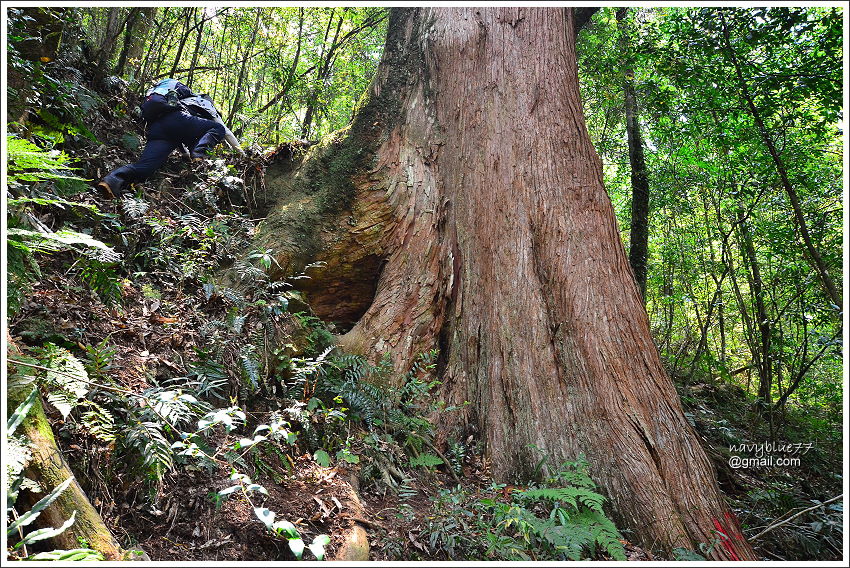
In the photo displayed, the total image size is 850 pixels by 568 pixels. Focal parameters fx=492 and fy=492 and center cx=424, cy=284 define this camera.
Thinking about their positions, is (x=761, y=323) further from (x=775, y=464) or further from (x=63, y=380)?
(x=63, y=380)

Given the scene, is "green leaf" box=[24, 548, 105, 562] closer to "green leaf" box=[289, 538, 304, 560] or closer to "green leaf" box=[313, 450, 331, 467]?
"green leaf" box=[289, 538, 304, 560]

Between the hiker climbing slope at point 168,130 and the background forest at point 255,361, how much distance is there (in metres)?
0.19

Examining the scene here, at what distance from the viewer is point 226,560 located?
2.54 m

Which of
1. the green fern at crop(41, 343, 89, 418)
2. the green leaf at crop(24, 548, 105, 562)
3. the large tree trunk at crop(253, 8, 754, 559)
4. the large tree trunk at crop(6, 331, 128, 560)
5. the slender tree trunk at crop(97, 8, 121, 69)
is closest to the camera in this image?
the green leaf at crop(24, 548, 105, 562)

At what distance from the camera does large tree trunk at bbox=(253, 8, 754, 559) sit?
3.57 m

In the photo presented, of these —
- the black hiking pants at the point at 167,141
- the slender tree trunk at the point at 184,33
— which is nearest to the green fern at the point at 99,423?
the black hiking pants at the point at 167,141

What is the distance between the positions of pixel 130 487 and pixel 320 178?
3.52 meters

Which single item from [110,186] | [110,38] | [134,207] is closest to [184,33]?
[110,38]

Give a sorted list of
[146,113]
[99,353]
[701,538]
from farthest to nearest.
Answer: [146,113], [701,538], [99,353]

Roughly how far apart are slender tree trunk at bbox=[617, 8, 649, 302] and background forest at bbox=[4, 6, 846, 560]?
20 cm

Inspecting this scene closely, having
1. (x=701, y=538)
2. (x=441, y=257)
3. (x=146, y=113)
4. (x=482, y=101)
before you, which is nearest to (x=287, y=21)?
(x=146, y=113)

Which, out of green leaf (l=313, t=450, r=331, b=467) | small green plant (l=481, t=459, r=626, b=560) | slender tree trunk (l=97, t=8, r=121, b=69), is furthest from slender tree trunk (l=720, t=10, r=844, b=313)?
slender tree trunk (l=97, t=8, r=121, b=69)

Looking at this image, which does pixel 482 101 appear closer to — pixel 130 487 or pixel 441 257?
pixel 441 257

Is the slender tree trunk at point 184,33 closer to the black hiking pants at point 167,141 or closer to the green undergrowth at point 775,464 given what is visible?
the black hiking pants at point 167,141
